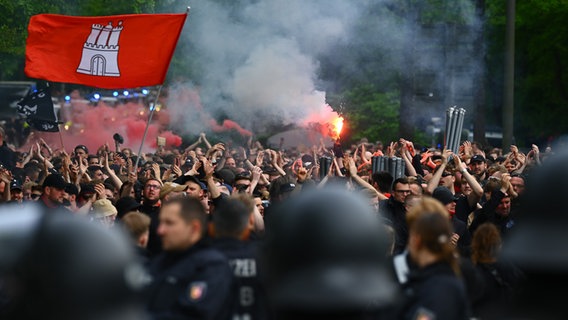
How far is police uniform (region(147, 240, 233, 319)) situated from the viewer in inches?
187

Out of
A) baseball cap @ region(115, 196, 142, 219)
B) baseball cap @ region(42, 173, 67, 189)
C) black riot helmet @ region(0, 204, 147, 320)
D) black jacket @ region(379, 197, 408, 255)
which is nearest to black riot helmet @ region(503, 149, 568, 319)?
black riot helmet @ region(0, 204, 147, 320)

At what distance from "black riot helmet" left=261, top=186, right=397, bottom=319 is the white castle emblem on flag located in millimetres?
11913

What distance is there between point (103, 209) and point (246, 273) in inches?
157

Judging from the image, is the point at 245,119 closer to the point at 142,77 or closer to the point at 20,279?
the point at 142,77

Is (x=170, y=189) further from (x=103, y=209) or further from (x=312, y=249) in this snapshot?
(x=312, y=249)

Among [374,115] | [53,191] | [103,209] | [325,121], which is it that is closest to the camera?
[103,209]

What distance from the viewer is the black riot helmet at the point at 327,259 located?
285cm

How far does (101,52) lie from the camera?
1476 centimetres

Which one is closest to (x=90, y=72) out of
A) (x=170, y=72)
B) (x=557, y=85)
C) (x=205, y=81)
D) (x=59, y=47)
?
(x=59, y=47)

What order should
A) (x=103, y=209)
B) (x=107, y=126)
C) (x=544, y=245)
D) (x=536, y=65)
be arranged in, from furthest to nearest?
(x=107, y=126)
(x=536, y=65)
(x=103, y=209)
(x=544, y=245)

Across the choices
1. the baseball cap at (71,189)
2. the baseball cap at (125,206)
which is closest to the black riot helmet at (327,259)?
the baseball cap at (125,206)

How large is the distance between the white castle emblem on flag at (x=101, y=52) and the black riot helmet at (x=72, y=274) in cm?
1209

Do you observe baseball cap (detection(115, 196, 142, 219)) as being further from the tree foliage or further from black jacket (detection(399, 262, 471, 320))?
the tree foliage

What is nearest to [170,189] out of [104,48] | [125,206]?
[125,206]
